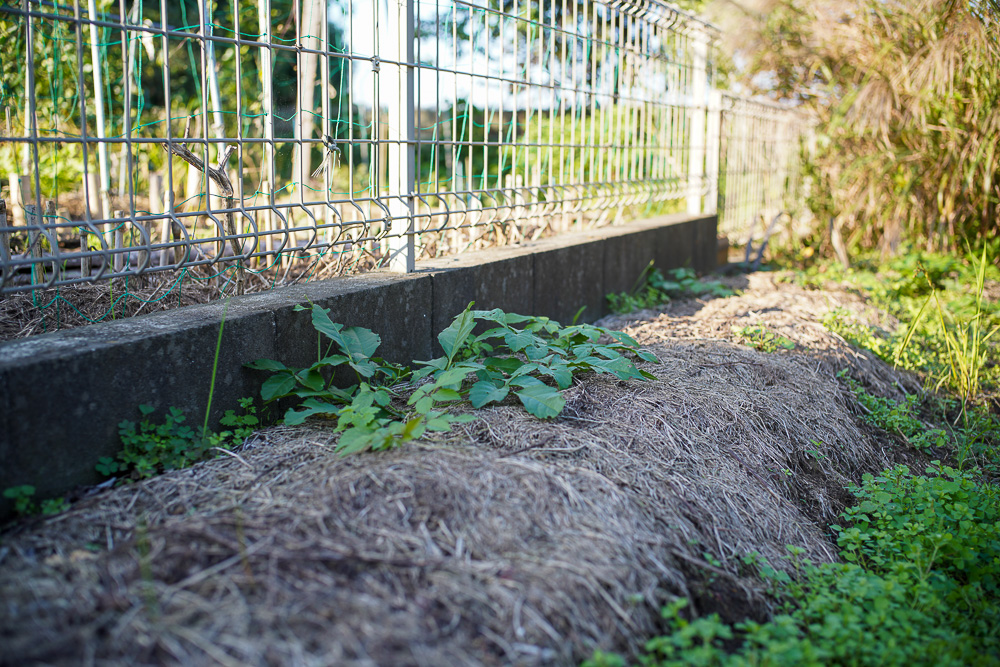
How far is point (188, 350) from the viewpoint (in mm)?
2203

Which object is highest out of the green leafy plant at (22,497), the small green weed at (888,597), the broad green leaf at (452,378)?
the broad green leaf at (452,378)

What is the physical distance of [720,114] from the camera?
6449 millimetres

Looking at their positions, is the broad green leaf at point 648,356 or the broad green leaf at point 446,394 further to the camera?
the broad green leaf at point 648,356

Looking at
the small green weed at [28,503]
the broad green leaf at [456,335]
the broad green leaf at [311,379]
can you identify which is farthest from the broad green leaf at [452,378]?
the small green weed at [28,503]

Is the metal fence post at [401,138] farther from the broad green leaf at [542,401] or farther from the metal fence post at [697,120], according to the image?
the metal fence post at [697,120]

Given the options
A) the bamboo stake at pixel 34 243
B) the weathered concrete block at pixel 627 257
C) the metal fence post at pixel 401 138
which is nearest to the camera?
the bamboo stake at pixel 34 243

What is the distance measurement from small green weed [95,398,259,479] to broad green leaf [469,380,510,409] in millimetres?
728

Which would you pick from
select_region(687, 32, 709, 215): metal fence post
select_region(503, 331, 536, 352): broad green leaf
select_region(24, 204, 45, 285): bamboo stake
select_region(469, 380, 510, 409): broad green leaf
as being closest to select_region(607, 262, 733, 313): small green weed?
select_region(687, 32, 709, 215): metal fence post

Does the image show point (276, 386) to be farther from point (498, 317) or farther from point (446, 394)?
point (498, 317)

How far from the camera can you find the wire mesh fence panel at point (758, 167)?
698 cm

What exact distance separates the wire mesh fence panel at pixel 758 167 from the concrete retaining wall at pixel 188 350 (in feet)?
12.4

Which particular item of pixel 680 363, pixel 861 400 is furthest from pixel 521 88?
pixel 861 400

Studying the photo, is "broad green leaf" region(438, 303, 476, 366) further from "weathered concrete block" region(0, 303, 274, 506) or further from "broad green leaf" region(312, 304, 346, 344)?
"weathered concrete block" region(0, 303, 274, 506)

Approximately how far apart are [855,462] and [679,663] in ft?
5.89
